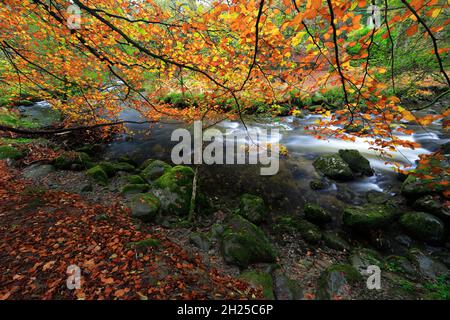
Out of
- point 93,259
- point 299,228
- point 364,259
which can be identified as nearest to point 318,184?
point 299,228

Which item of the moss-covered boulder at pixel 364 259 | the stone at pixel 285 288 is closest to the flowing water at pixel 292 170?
the moss-covered boulder at pixel 364 259

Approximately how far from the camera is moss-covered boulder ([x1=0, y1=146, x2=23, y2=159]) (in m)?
7.96

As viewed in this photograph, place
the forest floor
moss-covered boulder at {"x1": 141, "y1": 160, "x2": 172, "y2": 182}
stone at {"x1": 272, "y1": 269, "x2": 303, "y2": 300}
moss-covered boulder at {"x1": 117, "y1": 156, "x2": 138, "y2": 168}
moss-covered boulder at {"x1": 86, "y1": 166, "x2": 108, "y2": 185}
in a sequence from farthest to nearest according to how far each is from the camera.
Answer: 1. moss-covered boulder at {"x1": 117, "y1": 156, "x2": 138, "y2": 168}
2. moss-covered boulder at {"x1": 141, "y1": 160, "x2": 172, "y2": 182}
3. moss-covered boulder at {"x1": 86, "y1": 166, "x2": 108, "y2": 185}
4. stone at {"x1": 272, "y1": 269, "x2": 303, "y2": 300}
5. the forest floor

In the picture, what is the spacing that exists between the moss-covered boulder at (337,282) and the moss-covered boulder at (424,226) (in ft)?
8.62

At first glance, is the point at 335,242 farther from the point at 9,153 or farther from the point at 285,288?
the point at 9,153

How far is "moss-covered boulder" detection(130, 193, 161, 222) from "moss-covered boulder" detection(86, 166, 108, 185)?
195 cm

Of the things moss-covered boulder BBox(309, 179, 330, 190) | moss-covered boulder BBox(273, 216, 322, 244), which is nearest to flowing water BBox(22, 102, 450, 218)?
moss-covered boulder BBox(309, 179, 330, 190)

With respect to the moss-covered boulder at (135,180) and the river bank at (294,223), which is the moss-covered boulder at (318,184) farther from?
the moss-covered boulder at (135,180)

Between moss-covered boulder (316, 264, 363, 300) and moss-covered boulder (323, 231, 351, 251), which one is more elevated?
moss-covered boulder (323, 231, 351, 251)

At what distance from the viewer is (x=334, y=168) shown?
815 centimetres

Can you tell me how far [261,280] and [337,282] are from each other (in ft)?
4.90

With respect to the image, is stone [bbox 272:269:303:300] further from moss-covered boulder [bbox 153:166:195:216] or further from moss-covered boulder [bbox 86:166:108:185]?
moss-covered boulder [bbox 86:166:108:185]

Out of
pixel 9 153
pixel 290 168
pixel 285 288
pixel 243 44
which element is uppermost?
pixel 243 44
